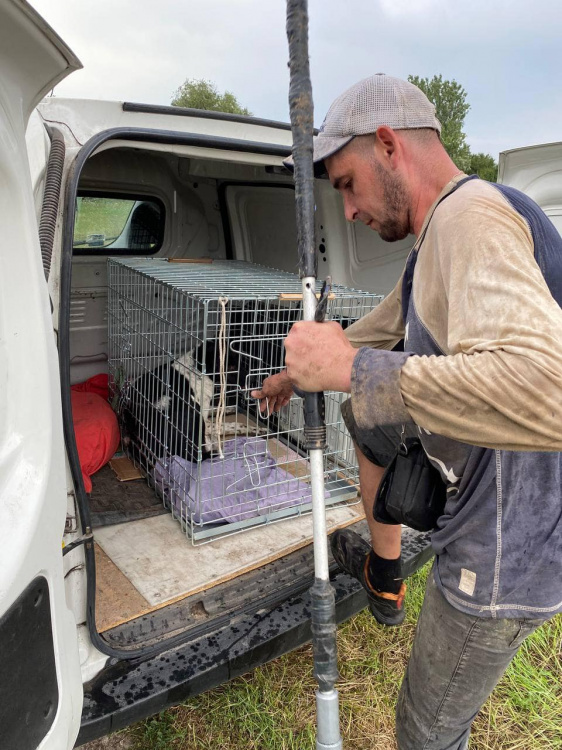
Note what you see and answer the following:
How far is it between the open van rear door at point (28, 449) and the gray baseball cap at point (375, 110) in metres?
0.62

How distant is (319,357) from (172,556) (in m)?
1.53

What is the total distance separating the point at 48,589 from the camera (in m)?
1.09

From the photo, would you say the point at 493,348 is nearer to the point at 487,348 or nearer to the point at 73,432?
the point at 487,348

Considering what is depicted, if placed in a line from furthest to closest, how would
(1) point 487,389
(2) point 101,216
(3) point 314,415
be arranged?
(2) point 101,216, (3) point 314,415, (1) point 487,389

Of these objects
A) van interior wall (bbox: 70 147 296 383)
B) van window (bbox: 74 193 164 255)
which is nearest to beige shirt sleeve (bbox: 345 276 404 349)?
van interior wall (bbox: 70 147 296 383)

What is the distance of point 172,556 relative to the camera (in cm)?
237

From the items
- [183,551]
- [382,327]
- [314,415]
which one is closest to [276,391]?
[382,327]

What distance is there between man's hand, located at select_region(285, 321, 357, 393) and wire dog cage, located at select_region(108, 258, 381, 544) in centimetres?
97

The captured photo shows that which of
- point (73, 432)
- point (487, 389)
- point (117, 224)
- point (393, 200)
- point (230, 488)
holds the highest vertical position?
point (117, 224)

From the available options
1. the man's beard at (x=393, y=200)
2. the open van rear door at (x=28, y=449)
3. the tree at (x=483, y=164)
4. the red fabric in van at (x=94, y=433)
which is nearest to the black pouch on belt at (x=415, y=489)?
the man's beard at (x=393, y=200)

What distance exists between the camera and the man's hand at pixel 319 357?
3.96 ft

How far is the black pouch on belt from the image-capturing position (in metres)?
1.51

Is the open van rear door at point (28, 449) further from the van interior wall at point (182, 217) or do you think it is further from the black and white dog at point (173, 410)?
the van interior wall at point (182, 217)

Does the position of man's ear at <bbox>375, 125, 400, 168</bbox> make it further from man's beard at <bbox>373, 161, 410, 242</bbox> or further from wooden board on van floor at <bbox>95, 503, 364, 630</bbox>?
wooden board on van floor at <bbox>95, 503, 364, 630</bbox>
